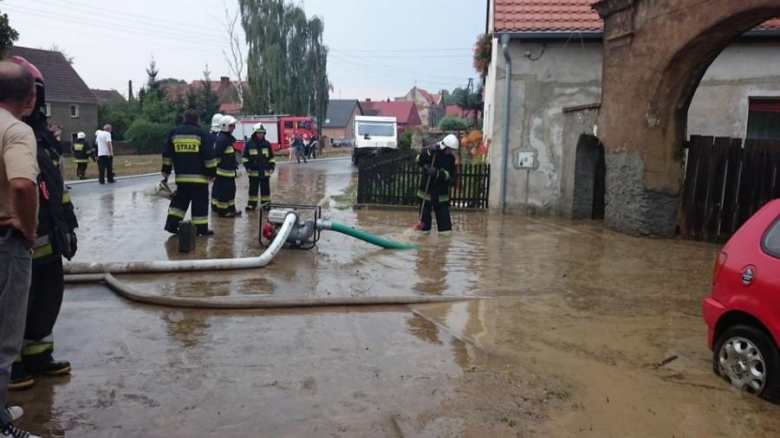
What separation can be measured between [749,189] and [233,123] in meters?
8.80

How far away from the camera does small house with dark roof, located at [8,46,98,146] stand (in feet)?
164

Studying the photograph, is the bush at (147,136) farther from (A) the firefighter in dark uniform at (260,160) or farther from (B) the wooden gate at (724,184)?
(B) the wooden gate at (724,184)

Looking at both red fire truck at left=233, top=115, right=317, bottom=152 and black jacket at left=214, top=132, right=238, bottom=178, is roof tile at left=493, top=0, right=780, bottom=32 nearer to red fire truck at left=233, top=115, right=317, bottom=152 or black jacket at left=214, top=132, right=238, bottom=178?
black jacket at left=214, top=132, right=238, bottom=178

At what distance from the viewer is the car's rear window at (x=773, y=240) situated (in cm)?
440

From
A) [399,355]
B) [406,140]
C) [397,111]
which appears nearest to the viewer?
[399,355]

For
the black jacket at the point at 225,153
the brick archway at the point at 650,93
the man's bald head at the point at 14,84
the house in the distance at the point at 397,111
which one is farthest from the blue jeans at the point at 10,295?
the house in the distance at the point at 397,111

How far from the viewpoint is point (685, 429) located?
12.8 ft

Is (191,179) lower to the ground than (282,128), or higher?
lower

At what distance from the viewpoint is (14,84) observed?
3475 mm

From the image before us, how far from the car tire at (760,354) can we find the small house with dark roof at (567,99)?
8865 mm

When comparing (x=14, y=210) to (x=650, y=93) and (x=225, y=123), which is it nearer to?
(x=225, y=123)

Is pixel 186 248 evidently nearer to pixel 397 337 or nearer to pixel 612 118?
pixel 397 337

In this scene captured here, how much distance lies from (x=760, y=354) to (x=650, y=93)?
23.9 ft

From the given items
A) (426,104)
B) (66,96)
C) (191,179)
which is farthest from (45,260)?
(426,104)
